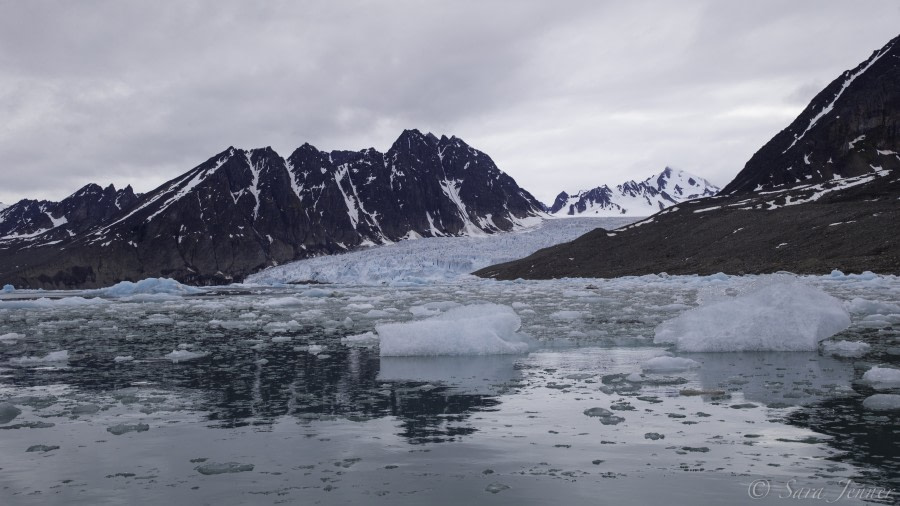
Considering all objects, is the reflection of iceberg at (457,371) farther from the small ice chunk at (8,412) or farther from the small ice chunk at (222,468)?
the small ice chunk at (8,412)

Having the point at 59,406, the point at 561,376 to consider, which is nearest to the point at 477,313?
the point at 561,376

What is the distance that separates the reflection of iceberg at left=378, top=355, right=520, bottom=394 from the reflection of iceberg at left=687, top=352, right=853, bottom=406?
11.8 ft

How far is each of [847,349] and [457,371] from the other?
27.6 ft

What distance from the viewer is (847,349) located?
13.0m

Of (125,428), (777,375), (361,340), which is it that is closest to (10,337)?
(361,340)

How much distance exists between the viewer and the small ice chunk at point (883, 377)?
9.27 meters

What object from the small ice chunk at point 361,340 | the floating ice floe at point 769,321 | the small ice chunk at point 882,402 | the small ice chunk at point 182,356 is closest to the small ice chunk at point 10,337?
the small ice chunk at point 182,356

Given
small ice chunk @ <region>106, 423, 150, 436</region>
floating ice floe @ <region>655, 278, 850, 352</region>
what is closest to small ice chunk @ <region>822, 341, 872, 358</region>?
floating ice floe @ <region>655, 278, 850, 352</region>

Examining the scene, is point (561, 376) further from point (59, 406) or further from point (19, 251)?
point (19, 251)

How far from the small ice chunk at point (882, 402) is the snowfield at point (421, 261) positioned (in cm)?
7994

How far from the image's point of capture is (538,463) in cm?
608

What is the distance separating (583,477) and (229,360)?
1041 centimetres

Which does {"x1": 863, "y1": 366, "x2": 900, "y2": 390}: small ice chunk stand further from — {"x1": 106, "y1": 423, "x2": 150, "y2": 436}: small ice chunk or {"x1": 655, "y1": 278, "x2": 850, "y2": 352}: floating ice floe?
{"x1": 106, "y1": 423, "x2": 150, "y2": 436}: small ice chunk

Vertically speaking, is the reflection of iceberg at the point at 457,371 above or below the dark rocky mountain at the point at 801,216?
below
